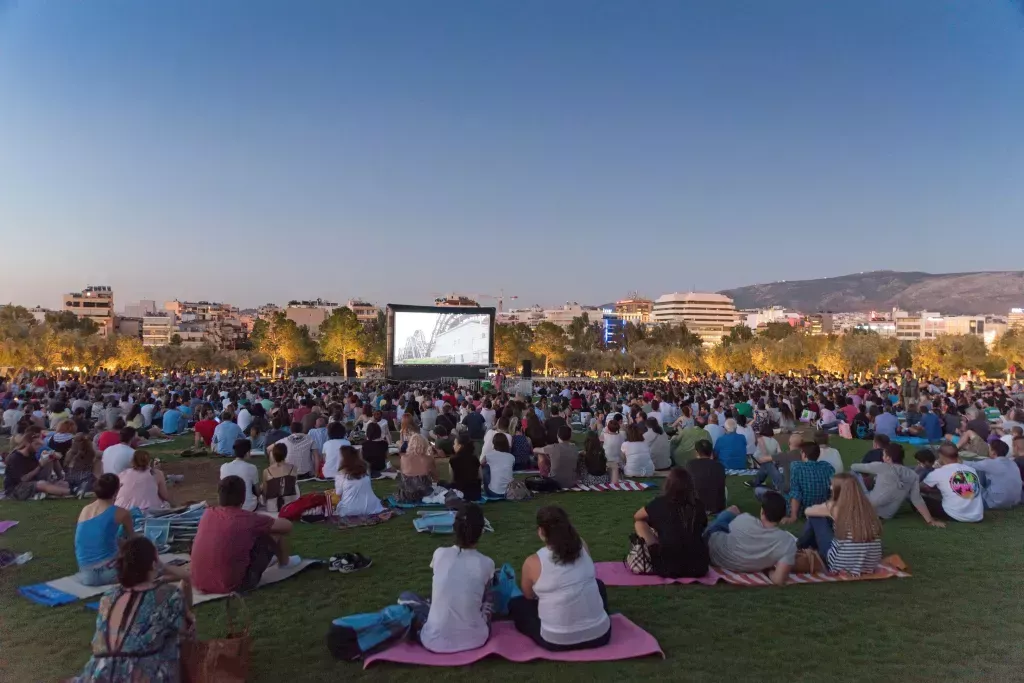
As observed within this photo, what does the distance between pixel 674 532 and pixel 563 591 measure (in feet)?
5.77

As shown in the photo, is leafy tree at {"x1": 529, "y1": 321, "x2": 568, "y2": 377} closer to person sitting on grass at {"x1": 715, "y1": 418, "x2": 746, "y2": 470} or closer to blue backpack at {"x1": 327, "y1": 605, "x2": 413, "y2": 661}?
person sitting on grass at {"x1": 715, "y1": 418, "x2": 746, "y2": 470}

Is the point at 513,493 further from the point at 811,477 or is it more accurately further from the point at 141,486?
the point at 141,486

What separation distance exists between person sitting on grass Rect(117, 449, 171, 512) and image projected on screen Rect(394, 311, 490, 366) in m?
33.8

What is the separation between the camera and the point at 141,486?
291 inches

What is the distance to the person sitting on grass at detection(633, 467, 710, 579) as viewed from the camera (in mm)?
5766

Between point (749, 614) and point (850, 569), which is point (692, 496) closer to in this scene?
point (749, 614)

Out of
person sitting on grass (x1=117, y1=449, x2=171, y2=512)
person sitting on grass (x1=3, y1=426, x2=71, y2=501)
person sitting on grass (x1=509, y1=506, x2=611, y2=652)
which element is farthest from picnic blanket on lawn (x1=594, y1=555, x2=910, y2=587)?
person sitting on grass (x1=3, y1=426, x2=71, y2=501)

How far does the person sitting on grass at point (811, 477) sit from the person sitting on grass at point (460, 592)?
4397 millimetres

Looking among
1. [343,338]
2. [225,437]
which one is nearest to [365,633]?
[225,437]

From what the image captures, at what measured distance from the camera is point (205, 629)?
5.02m

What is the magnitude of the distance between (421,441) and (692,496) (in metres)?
4.55

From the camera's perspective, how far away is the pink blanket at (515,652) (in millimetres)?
4523

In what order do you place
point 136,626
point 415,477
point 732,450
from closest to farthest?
point 136,626 → point 415,477 → point 732,450

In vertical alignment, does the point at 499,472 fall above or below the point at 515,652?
above
